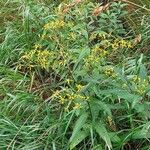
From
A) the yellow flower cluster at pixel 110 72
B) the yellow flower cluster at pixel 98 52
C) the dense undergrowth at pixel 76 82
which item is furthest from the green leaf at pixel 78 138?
the yellow flower cluster at pixel 98 52

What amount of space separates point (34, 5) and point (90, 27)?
2.03 feet

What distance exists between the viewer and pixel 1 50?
3.67 metres

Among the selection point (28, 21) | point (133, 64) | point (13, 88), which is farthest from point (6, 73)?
point (133, 64)

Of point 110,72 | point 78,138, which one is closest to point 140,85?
point 110,72

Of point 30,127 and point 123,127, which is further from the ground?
point 123,127

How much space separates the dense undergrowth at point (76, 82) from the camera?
2.41 m

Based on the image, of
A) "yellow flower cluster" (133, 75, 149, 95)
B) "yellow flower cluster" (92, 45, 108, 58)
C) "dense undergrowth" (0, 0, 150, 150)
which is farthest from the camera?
"yellow flower cluster" (92, 45, 108, 58)

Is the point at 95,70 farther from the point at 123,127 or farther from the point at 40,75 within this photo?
the point at 40,75

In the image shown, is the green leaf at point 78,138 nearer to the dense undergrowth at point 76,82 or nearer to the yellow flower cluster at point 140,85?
the dense undergrowth at point 76,82

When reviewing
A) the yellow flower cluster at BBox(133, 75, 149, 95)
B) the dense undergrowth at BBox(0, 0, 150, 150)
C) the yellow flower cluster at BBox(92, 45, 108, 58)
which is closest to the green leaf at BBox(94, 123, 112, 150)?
the dense undergrowth at BBox(0, 0, 150, 150)

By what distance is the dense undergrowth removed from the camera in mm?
2408

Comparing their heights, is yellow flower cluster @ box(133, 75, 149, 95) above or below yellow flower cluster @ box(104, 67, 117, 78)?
above

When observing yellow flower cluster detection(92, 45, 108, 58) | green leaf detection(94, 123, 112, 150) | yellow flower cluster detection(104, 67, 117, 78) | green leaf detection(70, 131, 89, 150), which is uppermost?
yellow flower cluster detection(92, 45, 108, 58)

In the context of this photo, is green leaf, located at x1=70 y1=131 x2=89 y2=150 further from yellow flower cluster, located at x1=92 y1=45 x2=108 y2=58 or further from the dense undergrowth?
yellow flower cluster, located at x1=92 y1=45 x2=108 y2=58
